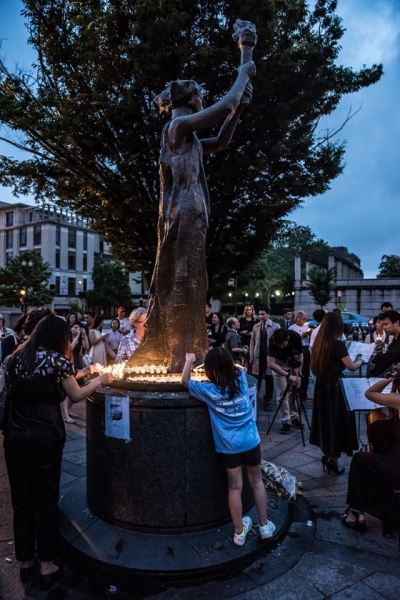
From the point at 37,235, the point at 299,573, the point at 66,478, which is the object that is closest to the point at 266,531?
the point at 299,573

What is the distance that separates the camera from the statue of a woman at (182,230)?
13.9 feet

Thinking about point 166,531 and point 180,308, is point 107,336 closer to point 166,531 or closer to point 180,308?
point 180,308

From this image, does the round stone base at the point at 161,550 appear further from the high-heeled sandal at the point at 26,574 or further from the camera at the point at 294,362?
the camera at the point at 294,362

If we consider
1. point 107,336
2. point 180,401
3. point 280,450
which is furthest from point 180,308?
point 107,336

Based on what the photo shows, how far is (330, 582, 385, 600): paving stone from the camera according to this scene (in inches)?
113

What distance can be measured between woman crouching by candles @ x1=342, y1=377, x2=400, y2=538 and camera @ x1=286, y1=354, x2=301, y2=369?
3.07 meters

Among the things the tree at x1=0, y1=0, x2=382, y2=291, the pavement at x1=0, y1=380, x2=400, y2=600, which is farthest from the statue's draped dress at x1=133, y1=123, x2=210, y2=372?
the tree at x1=0, y1=0, x2=382, y2=291

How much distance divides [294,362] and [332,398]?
1.84 m

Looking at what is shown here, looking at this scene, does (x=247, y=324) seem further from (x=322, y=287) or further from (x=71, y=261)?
(x=71, y=261)

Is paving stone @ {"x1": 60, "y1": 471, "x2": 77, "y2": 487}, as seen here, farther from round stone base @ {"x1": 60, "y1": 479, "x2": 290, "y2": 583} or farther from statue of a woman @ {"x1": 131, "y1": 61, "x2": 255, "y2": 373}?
statue of a woman @ {"x1": 131, "y1": 61, "x2": 255, "y2": 373}

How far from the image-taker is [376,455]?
12.6ft

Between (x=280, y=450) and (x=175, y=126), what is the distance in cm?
479

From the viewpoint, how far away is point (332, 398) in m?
5.23

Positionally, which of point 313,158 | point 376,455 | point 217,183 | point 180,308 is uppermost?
point 313,158
